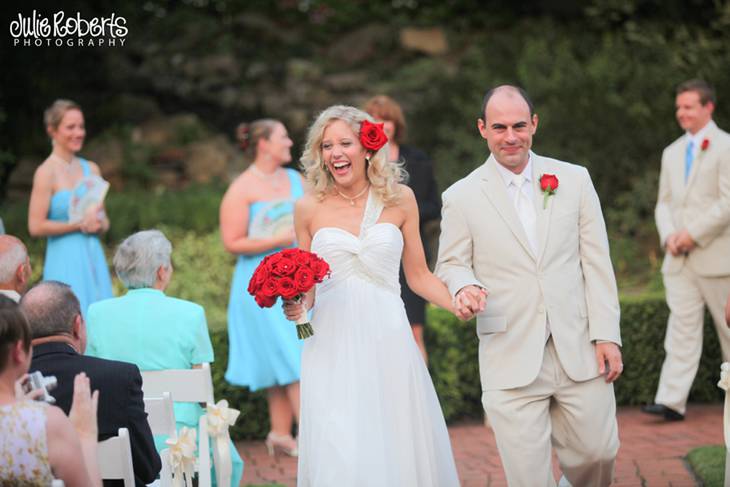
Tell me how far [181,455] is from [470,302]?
1477 millimetres

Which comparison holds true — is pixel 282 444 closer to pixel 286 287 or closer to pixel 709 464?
pixel 709 464

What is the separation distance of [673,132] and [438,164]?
3053mm

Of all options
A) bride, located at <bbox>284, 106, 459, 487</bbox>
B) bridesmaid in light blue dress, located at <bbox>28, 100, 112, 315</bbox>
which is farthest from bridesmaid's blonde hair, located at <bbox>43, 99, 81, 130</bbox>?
bride, located at <bbox>284, 106, 459, 487</bbox>

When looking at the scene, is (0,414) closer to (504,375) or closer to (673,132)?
(504,375)

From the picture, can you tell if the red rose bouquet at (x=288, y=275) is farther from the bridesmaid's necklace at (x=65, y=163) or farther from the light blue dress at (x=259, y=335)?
the bridesmaid's necklace at (x=65, y=163)

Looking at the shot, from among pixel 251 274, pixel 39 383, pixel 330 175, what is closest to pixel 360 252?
pixel 330 175

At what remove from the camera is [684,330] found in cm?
800

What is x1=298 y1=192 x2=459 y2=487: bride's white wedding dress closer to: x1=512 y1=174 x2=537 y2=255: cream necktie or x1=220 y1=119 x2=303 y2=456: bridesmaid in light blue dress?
x1=512 y1=174 x2=537 y2=255: cream necktie

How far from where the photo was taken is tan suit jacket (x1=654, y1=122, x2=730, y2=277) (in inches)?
306

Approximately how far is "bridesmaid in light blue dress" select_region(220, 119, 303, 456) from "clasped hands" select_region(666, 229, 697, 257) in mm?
2705

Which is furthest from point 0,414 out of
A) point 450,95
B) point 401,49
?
point 401,49

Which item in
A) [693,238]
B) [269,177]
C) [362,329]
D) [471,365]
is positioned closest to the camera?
[362,329]

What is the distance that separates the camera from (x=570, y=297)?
5.01 metres

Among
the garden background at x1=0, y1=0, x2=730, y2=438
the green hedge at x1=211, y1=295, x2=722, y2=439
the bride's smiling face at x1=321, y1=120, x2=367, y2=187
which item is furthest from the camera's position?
the garden background at x1=0, y1=0, x2=730, y2=438
